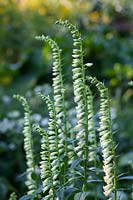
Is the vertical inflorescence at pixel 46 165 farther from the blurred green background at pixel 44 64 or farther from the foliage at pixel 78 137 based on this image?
the blurred green background at pixel 44 64

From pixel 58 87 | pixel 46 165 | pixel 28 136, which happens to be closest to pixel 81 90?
pixel 58 87

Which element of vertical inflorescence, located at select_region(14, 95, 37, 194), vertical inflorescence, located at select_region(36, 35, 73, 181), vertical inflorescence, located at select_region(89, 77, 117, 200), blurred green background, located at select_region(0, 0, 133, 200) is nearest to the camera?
vertical inflorescence, located at select_region(89, 77, 117, 200)

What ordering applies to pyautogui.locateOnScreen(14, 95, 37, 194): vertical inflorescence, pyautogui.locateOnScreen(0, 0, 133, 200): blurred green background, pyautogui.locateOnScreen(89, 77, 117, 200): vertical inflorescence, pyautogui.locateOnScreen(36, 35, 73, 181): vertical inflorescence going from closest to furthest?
pyautogui.locateOnScreen(89, 77, 117, 200): vertical inflorescence, pyautogui.locateOnScreen(36, 35, 73, 181): vertical inflorescence, pyautogui.locateOnScreen(14, 95, 37, 194): vertical inflorescence, pyautogui.locateOnScreen(0, 0, 133, 200): blurred green background

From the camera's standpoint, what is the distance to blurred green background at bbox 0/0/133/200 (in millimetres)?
6066

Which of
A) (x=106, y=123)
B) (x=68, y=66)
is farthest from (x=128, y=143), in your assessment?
(x=106, y=123)

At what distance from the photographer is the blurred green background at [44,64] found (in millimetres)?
6066

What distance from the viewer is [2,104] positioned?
742 cm

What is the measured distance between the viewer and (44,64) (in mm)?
10117

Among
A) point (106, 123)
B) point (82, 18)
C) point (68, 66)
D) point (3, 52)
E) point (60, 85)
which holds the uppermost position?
point (82, 18)

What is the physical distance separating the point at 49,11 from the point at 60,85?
1097 cm

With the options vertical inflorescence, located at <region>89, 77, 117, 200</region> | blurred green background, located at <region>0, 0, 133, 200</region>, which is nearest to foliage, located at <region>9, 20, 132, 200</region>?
vertical inflorescence, located at <region>89, 77, 117, 200</region>

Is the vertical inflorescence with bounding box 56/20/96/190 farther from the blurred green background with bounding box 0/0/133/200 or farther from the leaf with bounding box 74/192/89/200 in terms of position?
the blurred green background with bounding box 0/0/133/200

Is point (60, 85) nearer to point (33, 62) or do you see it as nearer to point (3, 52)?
point (33, 62)

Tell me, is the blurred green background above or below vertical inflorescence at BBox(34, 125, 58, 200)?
above
